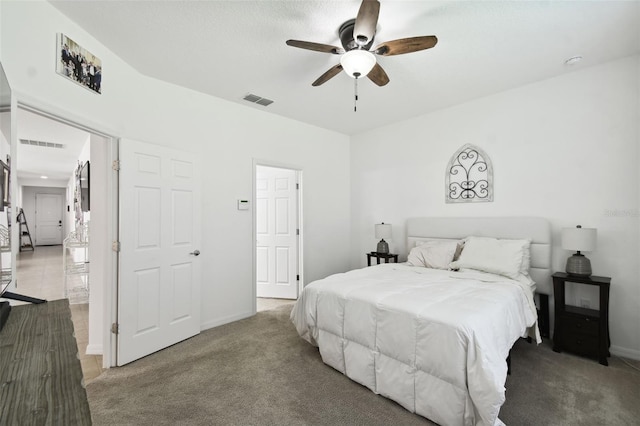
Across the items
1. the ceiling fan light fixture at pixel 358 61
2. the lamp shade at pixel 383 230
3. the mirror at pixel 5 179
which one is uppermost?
the ceiling fan light fixture at pixel 358 61

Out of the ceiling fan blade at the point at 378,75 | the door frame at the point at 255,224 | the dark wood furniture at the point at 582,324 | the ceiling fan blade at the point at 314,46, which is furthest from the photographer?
the door frame at the point at 255,224

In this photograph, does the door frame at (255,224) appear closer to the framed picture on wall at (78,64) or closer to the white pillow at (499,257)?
the framed picture on wall at (78,64)

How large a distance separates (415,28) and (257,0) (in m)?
1.20

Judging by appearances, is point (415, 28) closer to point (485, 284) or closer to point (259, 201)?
point (485, 284)

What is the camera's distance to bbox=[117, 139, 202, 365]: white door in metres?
2.72

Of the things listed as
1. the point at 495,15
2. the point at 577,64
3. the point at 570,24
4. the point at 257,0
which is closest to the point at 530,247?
the point at 577,64

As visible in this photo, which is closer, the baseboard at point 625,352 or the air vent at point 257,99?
the baseboard at point 625,352

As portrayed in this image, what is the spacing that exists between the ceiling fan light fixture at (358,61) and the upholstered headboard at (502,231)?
240 cm

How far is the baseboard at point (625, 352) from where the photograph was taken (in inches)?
104

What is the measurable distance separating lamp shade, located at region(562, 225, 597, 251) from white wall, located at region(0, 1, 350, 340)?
305 centimetres

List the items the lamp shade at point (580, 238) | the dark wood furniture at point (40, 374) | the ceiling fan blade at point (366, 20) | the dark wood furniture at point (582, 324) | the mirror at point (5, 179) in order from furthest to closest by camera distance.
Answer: the lamp shade at point (580, 238), the dark wood furniture at point (582, 324), the ceiling fan blade at point (366, 20), the mirror at point (5, 179), the dark wood furniture at point (40, 374)

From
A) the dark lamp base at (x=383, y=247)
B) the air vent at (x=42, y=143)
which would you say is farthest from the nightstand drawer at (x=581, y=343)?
the air vent at (x=42, y=143)

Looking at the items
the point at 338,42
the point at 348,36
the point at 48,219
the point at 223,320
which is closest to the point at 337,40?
the point at 338,42

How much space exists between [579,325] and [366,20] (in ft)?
10.5
